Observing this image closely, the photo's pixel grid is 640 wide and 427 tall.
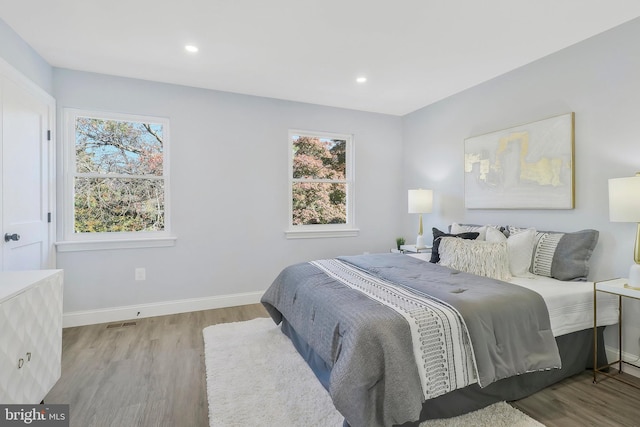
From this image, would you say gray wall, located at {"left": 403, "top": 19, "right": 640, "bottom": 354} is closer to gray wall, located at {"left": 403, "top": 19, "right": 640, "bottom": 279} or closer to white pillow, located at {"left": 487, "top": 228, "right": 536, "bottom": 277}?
gray wall, located at {"left": 403, "top": 19, "right": 640, "bottom": 279}

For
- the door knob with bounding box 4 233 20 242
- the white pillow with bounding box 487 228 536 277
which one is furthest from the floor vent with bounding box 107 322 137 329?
the white pillow with bounding box 487 228 536 277

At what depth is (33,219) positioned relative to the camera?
266 cm

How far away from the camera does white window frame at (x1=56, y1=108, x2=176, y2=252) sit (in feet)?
10.2

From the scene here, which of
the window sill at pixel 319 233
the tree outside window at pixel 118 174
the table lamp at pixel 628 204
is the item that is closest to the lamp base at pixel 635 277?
the table lamp at pixel 628 204

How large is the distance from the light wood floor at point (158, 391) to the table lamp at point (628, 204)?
75 centimetres

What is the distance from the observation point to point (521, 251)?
2551 millimetres

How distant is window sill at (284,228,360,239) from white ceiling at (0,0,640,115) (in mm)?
1739

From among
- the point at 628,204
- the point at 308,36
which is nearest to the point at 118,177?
the point at 308,36

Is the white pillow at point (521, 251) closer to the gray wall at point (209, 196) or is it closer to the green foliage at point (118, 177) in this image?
the gray wall at point (209, 196)

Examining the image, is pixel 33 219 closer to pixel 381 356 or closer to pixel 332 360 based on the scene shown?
pixel 332 360

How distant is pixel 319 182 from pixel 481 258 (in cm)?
231

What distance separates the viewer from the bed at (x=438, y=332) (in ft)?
4.83

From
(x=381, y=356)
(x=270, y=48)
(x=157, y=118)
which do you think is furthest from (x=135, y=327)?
(x=270, y=48)

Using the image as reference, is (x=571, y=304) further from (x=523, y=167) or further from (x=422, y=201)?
(x=422, y=201)
